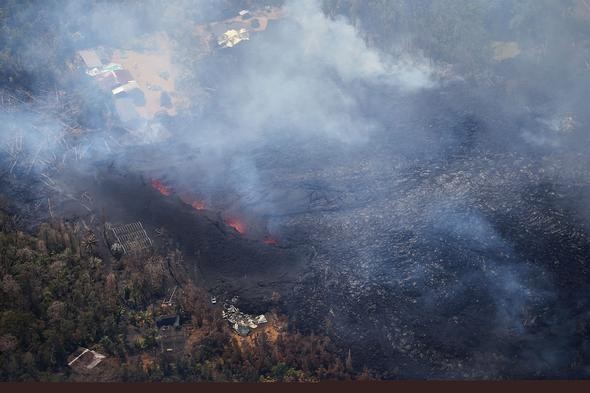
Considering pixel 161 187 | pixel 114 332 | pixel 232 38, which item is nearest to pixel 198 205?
pixel 161 187

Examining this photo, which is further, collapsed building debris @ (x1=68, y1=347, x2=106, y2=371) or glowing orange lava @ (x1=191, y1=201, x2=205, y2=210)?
glowing orange lava @ (x1=191, y1=201, x2=205, y2=210)

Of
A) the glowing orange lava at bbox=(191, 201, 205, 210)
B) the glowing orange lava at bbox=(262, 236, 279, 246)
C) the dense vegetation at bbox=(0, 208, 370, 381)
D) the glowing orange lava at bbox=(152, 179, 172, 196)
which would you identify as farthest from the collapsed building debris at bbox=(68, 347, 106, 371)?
the glowing orange lava at bbox=(152, 179, 172, 196)

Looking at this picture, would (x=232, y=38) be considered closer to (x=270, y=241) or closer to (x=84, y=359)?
(x=270, y=241)

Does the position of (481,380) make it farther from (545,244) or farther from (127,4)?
(127,4)

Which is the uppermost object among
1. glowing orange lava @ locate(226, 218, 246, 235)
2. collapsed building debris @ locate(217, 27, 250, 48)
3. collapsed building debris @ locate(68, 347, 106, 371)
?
collapsed building debris @ locate(217, 27, 250, 48)

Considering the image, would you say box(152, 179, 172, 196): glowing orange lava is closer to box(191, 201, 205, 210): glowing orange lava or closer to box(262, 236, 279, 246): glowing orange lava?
box(191, 201, 205, 210): glowing orange lava

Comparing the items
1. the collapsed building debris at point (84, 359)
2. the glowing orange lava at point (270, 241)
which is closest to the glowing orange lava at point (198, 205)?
the glowing orange lava at point (270, 241)

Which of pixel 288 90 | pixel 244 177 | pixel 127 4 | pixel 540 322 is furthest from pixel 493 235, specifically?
pixel 127 4

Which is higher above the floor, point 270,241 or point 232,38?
point 232,38
